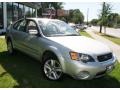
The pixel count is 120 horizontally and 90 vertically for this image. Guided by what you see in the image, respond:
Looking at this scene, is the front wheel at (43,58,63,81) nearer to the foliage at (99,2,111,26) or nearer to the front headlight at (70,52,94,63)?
the front headlight at (70,52,94,63)

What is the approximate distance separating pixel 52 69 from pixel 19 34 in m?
2.25

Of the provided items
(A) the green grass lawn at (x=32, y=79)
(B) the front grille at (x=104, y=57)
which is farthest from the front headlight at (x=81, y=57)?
(A) the green grass lawn at (x=32, y=79)

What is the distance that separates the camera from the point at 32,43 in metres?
6.30

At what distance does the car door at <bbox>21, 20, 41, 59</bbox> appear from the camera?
6.07 metres

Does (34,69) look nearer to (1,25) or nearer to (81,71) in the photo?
(81,71)

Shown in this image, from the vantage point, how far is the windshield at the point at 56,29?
6.21 meters

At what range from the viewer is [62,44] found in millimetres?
5305

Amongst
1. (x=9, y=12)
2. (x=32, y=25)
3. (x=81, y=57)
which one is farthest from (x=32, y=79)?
(x=9, y=12)

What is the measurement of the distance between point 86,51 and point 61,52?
59 centimetres

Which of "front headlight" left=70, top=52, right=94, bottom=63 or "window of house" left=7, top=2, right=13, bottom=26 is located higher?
"window of house" left=7, top=2, right=13, bottom=26

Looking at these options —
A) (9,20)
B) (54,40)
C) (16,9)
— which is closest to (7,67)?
(54,40)

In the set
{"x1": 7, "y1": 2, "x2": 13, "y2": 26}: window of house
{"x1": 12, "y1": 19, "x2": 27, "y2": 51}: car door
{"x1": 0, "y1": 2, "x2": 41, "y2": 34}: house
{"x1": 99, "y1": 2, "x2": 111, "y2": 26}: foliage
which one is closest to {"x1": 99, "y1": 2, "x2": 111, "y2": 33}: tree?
{"x1": 99, "y1": 2, "x2": 111, "y2": 26}: foliage

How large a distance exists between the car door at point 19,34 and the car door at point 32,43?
0.26 metres

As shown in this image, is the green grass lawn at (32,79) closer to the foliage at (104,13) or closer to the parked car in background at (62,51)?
the parked car in background at (62,51)
